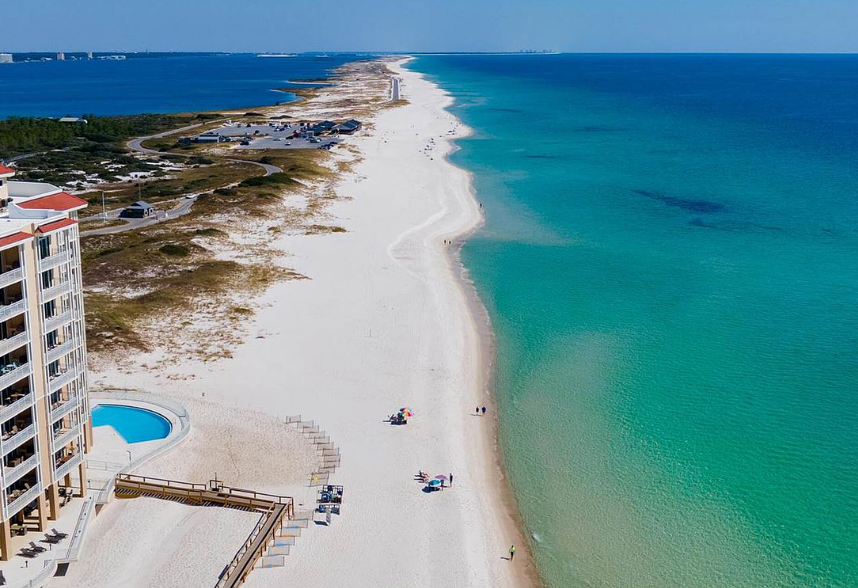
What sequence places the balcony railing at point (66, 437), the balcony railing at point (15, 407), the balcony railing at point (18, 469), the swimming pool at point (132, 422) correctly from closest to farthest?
the balcony railing at point (15, 407) → the balcony railing at point (18, 469) → the balcony railing at point (66, 437) → the swimming pool at point (132, 422)

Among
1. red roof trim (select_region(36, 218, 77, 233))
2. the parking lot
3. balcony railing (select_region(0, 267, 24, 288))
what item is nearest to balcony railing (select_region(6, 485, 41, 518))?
balcony railing (select_region(0, 267, 24, 288))

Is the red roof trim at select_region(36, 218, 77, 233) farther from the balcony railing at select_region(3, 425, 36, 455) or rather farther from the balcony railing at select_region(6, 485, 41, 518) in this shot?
the balcony railing at select_region(6, 485, 41, 518)

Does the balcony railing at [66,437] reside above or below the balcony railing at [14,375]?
below

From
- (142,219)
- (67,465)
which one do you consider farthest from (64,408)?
(142,219)

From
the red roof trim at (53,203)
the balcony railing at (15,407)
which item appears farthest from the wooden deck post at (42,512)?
the red roof trim at (53,203)

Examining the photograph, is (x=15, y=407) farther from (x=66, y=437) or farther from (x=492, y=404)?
(x=492, y=404)

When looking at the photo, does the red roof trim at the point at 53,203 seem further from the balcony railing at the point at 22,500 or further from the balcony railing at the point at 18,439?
the balcony railing at the point at 22,500
